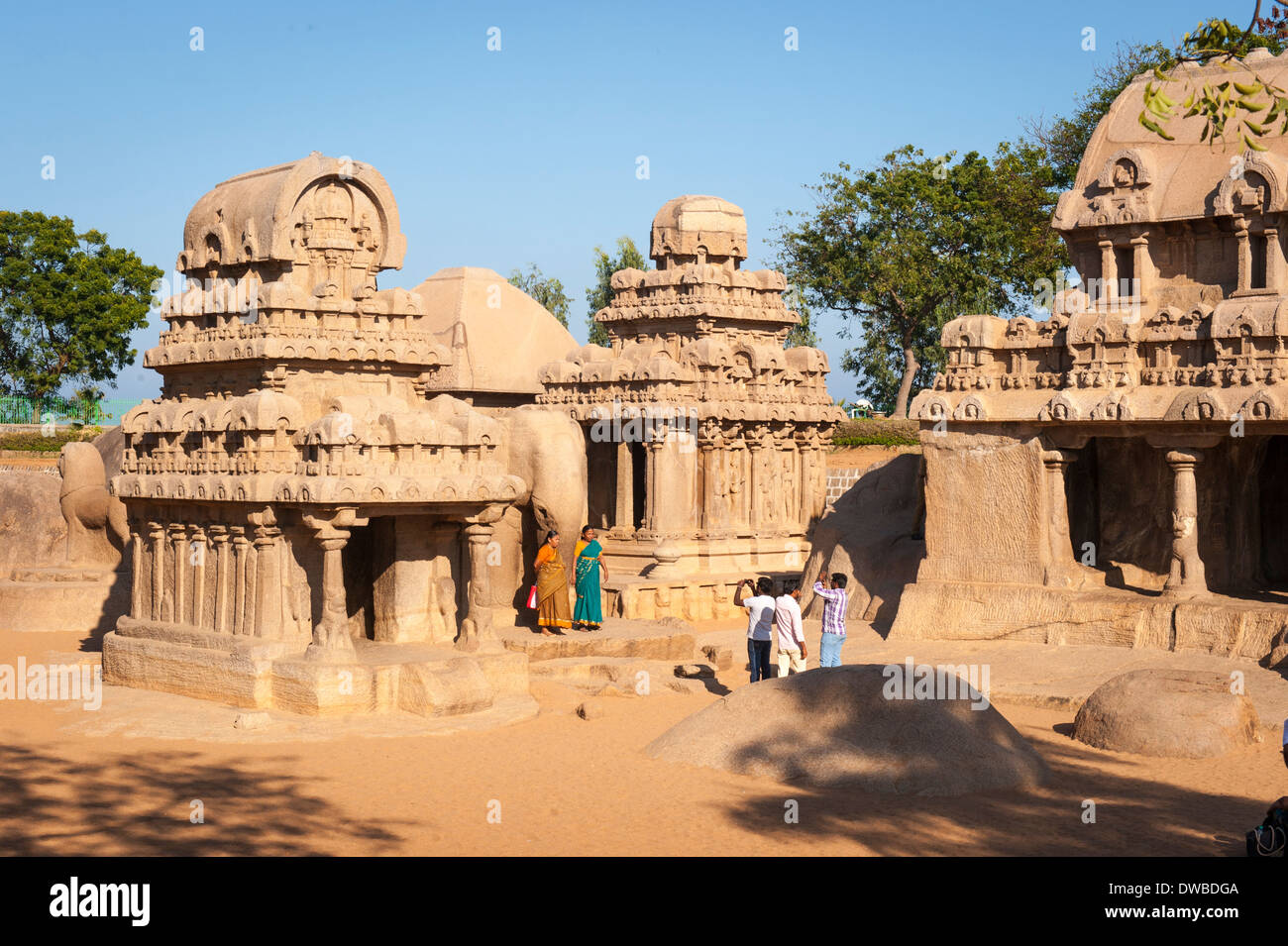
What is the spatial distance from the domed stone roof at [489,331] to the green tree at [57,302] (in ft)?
73.5

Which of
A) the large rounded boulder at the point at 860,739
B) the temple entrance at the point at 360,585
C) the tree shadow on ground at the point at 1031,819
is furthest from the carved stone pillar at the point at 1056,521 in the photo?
the temple entrance at the point at 360,585

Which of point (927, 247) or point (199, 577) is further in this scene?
point (927, 247)

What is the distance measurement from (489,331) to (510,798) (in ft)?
56.9

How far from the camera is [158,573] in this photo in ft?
52.1

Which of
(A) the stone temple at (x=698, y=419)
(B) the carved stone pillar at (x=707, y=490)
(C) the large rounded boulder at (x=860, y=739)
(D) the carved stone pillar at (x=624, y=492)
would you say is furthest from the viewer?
(D) the carved stone pillar at (x=624, y=492)

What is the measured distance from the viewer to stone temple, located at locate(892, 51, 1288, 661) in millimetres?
16391

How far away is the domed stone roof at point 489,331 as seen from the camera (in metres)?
27.0

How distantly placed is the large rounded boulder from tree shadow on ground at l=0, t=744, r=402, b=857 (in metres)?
3.12

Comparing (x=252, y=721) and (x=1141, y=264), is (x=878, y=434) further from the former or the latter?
(x=252, y=721)

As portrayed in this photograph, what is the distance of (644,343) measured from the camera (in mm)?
24891

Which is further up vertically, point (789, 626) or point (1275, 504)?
point (1275, 504)

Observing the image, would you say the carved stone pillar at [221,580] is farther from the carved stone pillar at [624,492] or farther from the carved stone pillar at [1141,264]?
the carved stone pillar at [1141,264]

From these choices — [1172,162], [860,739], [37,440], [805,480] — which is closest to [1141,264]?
[1172,162]

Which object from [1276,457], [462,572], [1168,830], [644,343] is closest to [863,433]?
[644,343]
